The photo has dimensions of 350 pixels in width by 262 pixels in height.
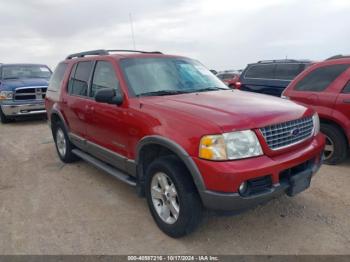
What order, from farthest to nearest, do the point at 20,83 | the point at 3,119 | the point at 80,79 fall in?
the point at 3,119, the point at 20,83, the point at 80,79

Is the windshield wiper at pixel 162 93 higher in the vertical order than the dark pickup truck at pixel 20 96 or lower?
higher

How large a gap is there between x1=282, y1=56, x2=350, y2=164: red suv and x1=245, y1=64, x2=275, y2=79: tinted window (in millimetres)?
4285

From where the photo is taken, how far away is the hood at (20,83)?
32.0 feet

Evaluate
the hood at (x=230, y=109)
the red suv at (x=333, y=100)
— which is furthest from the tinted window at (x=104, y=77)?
the red suv at (x=333, y=100)

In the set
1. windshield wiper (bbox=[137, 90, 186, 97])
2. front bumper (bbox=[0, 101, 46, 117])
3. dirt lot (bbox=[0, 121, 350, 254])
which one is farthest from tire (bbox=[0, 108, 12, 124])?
windshield wiper (bbox=[137, 90, 186, 97])

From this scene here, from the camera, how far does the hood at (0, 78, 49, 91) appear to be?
32.0 ft

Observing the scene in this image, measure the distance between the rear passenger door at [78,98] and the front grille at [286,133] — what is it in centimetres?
270

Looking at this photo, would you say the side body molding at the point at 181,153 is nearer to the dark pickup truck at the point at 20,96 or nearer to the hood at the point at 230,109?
the hood at the point at 230,109

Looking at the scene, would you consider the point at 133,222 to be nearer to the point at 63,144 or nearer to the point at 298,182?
the point at 298,182

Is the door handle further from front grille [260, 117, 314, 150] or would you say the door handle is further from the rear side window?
front grille [260, 117, 314, 150]

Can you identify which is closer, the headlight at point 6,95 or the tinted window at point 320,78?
the tinted window at point 320,78

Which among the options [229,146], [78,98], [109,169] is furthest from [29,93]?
[229,146]

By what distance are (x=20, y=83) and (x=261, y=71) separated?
24.5 ft

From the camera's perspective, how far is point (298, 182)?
304cm
